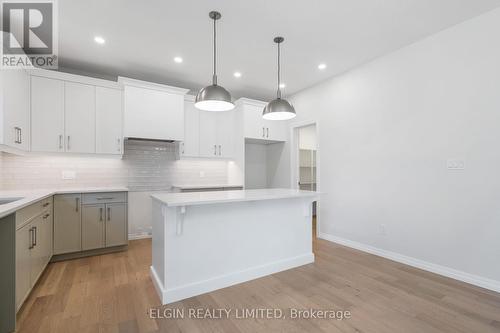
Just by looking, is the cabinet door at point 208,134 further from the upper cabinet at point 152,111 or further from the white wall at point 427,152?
the white wall at point 427,152

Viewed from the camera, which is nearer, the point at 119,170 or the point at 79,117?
the point at 79,117

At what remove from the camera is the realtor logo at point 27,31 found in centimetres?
238

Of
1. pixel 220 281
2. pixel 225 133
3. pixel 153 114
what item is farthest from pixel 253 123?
pixel 220 281

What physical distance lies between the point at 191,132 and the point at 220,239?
98.0 inches

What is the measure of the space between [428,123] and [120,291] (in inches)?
152

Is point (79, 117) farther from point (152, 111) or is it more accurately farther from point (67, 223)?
point (67, 223)

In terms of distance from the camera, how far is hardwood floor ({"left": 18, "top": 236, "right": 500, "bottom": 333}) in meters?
1.84

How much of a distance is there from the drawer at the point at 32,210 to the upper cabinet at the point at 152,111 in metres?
1.35

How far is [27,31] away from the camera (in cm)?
274

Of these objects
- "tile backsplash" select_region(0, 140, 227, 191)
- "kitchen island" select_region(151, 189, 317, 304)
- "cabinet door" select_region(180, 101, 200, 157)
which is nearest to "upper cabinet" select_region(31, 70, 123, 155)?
"tile backsplash" select_region(0, 140, 227, 191)

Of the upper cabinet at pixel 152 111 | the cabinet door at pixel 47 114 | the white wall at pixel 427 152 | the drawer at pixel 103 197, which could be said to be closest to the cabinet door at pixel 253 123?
the upper cabinet at pixel 152 111

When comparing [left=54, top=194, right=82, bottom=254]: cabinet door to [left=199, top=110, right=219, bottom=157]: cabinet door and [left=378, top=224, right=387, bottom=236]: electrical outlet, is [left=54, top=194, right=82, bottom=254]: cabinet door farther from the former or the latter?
[left=378, top=224, right=387, bottom=236]: electrical outlet

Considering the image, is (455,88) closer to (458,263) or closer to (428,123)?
(428,123)

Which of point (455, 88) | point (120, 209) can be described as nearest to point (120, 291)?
point (120, 209)
